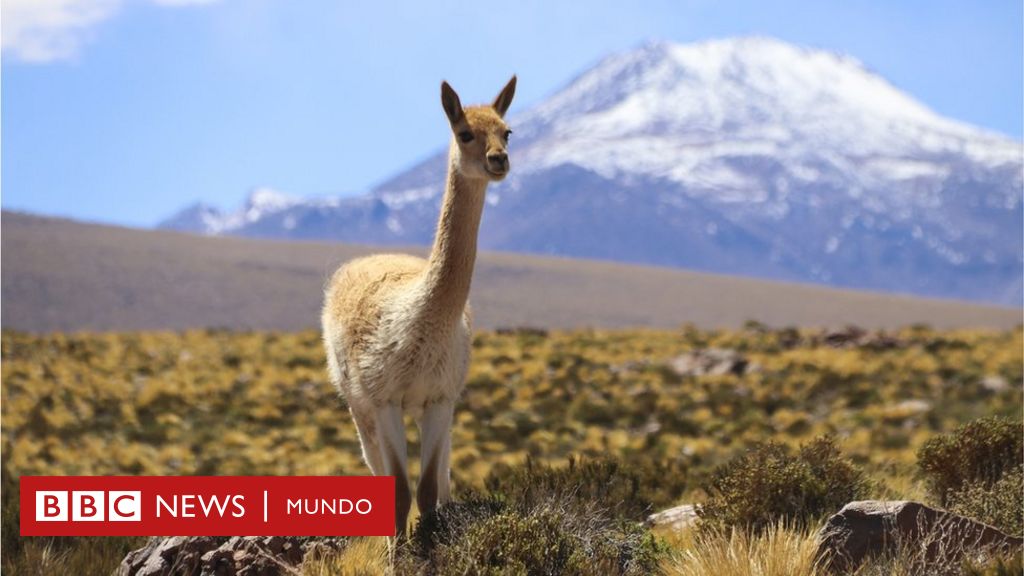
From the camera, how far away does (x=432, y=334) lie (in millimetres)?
6707

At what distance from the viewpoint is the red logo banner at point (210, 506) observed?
6.39 metres

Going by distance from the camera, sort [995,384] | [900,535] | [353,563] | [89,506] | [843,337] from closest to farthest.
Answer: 1. [900,535]
2. [353,563]
3. [89,506]
4. [995,384]
5. [843,337]

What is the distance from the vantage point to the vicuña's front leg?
670cm

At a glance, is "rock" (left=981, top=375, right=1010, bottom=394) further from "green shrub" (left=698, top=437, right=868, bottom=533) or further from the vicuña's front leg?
the vicuña's front leg

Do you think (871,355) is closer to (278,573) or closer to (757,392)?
(757,392)

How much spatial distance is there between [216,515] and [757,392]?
57.1 ft

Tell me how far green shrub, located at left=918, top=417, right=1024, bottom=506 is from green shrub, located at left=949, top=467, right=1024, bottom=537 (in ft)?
1.24

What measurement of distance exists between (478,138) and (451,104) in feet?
0.87

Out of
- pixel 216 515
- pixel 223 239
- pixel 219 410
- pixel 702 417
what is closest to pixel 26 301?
pixel 223 239

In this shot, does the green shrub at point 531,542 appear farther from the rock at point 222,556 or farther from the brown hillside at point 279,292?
the brown hillside at point 279,292

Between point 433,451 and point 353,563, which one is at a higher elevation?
point 433,451

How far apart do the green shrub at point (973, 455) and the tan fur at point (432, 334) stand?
2950 millimetres

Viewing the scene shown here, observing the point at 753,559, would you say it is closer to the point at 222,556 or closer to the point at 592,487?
the point at 592,487

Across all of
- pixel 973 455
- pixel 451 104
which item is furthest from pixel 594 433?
pixel 451 104
